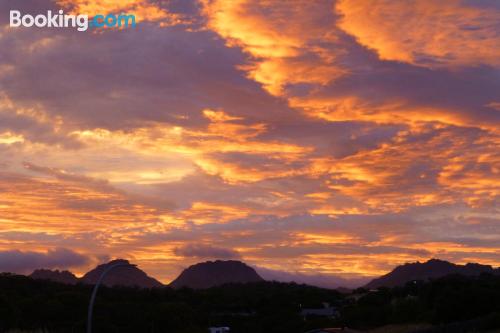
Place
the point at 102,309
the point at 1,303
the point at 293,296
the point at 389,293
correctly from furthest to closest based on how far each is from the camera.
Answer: the point at 293,296 < the point at 389,293 < the point at 102,309 < the point at 1,303

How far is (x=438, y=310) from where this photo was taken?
69188 mm

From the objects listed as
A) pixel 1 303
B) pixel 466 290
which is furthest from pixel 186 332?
pixel 466 290

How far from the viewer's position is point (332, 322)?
3302 inches

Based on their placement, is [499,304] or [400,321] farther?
[400,321]

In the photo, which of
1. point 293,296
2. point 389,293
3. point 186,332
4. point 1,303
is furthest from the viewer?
point 293,296

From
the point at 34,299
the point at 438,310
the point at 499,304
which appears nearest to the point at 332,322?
the point at 438,310

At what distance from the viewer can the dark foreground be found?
206 feet

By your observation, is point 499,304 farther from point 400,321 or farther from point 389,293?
point 389,293

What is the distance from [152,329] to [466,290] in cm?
3343

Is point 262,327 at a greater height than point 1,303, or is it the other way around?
point 1,303

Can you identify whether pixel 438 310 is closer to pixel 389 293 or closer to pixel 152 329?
pixel 152 329

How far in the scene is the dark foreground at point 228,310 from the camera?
2477 inches

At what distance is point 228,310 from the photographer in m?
110

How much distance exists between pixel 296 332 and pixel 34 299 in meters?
31.4
